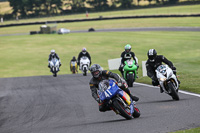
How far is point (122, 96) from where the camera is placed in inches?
340

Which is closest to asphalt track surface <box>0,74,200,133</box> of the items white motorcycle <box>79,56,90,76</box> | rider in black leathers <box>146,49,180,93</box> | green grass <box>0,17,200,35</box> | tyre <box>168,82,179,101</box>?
tyre <box>168,82,179,101</box>

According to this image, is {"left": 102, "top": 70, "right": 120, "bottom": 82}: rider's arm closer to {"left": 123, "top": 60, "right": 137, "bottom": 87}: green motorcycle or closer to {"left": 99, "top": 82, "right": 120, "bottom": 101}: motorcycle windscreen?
{"left": 99, "top": 82, "right": 120, "bottom": 101}: motorcycle windscreen

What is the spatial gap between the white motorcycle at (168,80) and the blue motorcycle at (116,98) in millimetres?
2515

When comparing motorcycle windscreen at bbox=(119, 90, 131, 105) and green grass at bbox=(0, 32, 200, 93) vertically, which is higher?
motorcycle windscreen at bbox=(119, 90, 131, 105)

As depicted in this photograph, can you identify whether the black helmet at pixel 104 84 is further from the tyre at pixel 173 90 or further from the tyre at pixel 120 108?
the tyre at pixel 173 90

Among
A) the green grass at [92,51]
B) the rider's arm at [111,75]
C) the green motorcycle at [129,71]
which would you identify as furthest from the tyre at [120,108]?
the green grass at [92,51]

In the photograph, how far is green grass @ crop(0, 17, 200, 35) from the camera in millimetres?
64444

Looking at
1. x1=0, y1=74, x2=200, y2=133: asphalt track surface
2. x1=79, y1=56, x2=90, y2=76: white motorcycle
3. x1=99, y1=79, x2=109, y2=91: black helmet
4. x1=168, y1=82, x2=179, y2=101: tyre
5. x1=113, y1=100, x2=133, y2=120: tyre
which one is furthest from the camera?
x1=79, y1=56, x2=90, y2=76: white motorcycle

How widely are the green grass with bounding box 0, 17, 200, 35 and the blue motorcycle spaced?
175 feet

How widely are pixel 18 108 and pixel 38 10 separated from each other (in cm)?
11360

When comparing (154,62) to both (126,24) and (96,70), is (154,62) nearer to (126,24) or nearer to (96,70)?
(96,70)

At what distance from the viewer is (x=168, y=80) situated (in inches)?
437

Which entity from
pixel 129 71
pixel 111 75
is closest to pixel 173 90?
pixel 111 75

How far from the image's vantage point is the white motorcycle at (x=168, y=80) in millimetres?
10922
